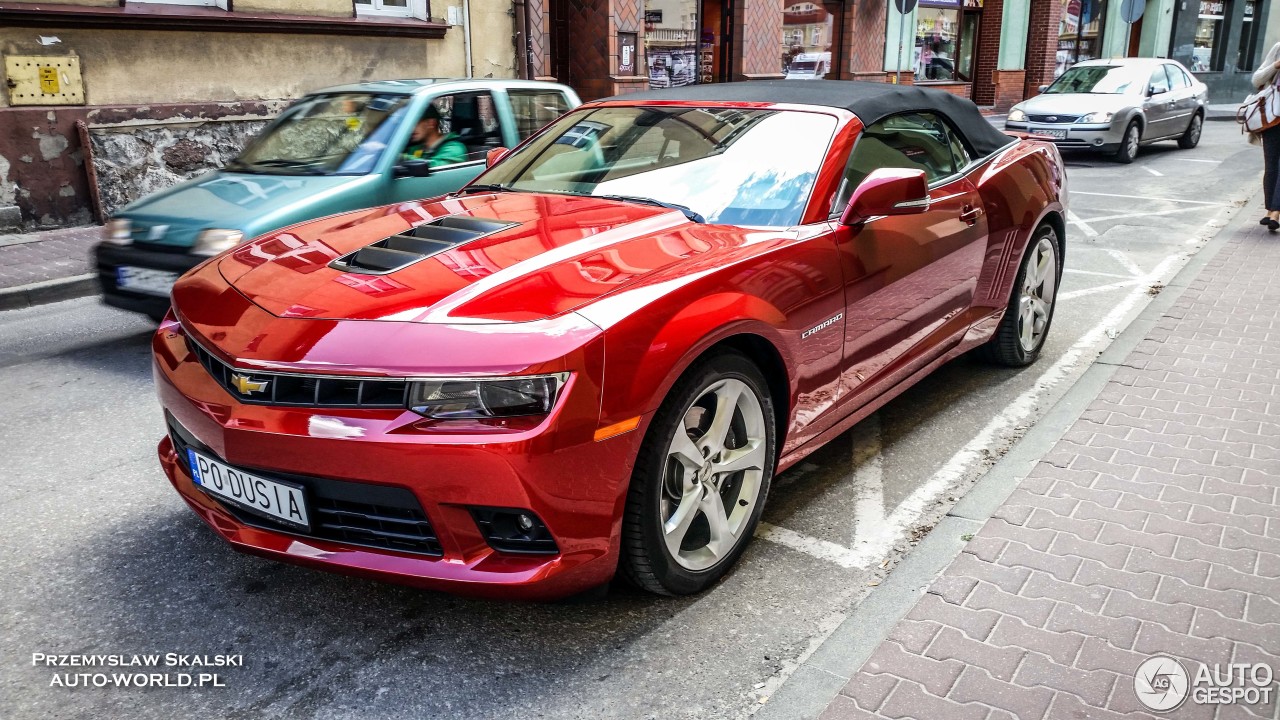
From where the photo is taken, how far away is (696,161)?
12.5 feet

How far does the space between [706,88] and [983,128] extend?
1.56 metres

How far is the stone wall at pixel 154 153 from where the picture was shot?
988cm

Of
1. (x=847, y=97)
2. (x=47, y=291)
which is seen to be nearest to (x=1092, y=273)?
(x=847, y=97)

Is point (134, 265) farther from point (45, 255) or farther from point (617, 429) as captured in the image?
point (617, 429)

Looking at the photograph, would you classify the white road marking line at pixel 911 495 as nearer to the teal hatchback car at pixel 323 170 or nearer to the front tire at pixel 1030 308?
the front tire at pixel 1030 308

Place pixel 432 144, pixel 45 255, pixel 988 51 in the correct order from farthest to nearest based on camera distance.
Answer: pixel 988 51 → pixel 45 255 → pixel 432 144

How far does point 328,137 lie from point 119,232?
4.70 feet

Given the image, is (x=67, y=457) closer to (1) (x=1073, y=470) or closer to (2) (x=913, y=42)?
(1) (x=1073, y=470)

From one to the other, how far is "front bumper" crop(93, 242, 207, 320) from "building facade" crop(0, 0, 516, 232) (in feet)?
14.5

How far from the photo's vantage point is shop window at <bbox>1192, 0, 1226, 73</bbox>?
3231 cm

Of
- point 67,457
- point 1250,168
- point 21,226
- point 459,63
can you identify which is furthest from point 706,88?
point 1250,168

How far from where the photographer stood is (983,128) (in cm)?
507

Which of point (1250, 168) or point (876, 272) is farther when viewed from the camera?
point (1250, 168)

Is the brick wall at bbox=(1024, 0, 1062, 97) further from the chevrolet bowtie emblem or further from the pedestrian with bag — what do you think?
the chevrolet bowtie emblem
